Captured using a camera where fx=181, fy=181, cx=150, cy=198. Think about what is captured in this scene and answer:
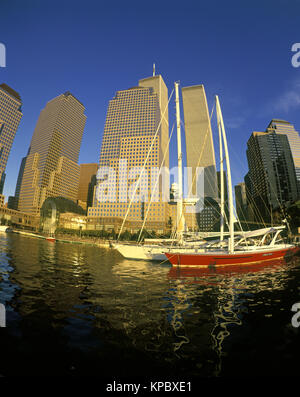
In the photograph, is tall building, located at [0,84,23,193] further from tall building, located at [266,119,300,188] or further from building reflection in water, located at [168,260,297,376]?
tall building, located at [266,119,300,188]

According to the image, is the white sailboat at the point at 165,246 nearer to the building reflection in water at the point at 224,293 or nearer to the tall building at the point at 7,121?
the building reflection in water at the point at 224,293

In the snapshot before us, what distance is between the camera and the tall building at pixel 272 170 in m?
140

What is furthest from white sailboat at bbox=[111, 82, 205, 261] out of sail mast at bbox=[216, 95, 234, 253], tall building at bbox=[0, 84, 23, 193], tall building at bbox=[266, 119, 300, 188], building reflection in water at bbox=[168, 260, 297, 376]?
tall building at bbox=[0, 84, 23, 193]

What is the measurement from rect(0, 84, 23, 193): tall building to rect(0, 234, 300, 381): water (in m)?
203

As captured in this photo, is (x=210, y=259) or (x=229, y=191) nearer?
(x=210, y=259)

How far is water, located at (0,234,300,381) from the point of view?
545cm

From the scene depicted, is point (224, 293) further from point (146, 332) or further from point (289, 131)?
point (289, 131)

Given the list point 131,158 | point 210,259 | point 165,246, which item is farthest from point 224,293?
point 131,158

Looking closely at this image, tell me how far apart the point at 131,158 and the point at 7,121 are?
130m

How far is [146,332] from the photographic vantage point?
7590mm

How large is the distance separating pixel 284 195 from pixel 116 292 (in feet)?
549

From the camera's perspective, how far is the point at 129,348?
251 inches

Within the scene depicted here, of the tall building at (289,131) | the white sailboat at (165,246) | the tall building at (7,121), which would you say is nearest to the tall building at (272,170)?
the tall building at (289,131)
